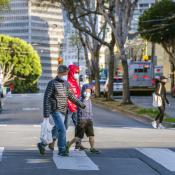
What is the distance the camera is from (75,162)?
12680mm

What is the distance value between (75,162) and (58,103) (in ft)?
4.70

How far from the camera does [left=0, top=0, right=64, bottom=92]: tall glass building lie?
104 m

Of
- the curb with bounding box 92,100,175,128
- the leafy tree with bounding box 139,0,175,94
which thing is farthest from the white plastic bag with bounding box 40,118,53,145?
the leafy tree with bounding box 139,0,175,94

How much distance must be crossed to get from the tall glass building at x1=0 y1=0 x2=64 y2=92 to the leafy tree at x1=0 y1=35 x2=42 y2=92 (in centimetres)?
379

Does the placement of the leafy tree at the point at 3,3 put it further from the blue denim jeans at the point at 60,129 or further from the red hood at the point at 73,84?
the blue denim jeans at the point at 60,129

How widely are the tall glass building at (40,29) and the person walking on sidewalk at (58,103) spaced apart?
83.5 meters

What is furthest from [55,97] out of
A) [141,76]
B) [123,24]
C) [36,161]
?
[141,76]

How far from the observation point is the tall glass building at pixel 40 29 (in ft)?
341

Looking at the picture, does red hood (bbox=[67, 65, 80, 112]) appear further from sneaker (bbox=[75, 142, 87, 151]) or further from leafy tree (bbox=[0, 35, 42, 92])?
leafy tree (bbox=[0, 35, 42, 92])

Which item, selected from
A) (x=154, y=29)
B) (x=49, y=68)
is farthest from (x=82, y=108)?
(x=49, y=68)

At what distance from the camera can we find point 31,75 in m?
105

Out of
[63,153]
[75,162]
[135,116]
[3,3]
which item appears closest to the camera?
[75,162]

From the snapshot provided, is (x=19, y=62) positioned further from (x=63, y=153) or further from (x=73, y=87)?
(x=63, y=153)

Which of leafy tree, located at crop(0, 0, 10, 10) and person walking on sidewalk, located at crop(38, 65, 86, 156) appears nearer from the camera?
person walking on sidewalk, located at crop(38, 65, 86, 156)
